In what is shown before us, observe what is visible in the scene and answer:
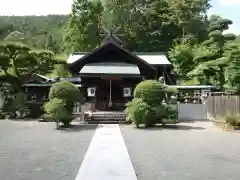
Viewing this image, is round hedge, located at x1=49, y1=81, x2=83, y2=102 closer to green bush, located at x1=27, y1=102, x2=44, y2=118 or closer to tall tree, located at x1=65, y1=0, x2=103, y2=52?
green bush, located at x1=27, y1=102, x2=44, y2=118

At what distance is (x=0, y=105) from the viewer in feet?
95.2

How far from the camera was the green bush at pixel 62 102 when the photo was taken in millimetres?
19906

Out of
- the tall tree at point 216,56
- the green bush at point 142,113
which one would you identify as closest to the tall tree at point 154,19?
the tall tree at point 216,56

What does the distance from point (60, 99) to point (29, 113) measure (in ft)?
29.4

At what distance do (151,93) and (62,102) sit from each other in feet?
15.5

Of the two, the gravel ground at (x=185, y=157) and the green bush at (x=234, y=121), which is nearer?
the gravel ground at (x=185, y=157)

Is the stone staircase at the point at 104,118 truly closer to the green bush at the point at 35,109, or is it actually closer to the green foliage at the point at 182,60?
the green bush at the point at 35,109

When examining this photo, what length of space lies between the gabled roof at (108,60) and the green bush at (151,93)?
8.10m

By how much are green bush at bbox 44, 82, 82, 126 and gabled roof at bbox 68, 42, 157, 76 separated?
866 cm

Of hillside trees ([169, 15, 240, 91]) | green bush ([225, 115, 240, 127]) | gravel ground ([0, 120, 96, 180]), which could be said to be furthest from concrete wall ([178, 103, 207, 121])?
gravel ground ([0, 120, 96, 180])

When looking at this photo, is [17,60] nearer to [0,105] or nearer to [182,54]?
[0,105]

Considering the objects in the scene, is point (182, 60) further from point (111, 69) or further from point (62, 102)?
point (62, 102)

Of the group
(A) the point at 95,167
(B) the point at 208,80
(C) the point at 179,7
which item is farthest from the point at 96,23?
(A) the point at 95,167

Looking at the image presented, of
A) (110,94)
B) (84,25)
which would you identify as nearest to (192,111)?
(110,94)
